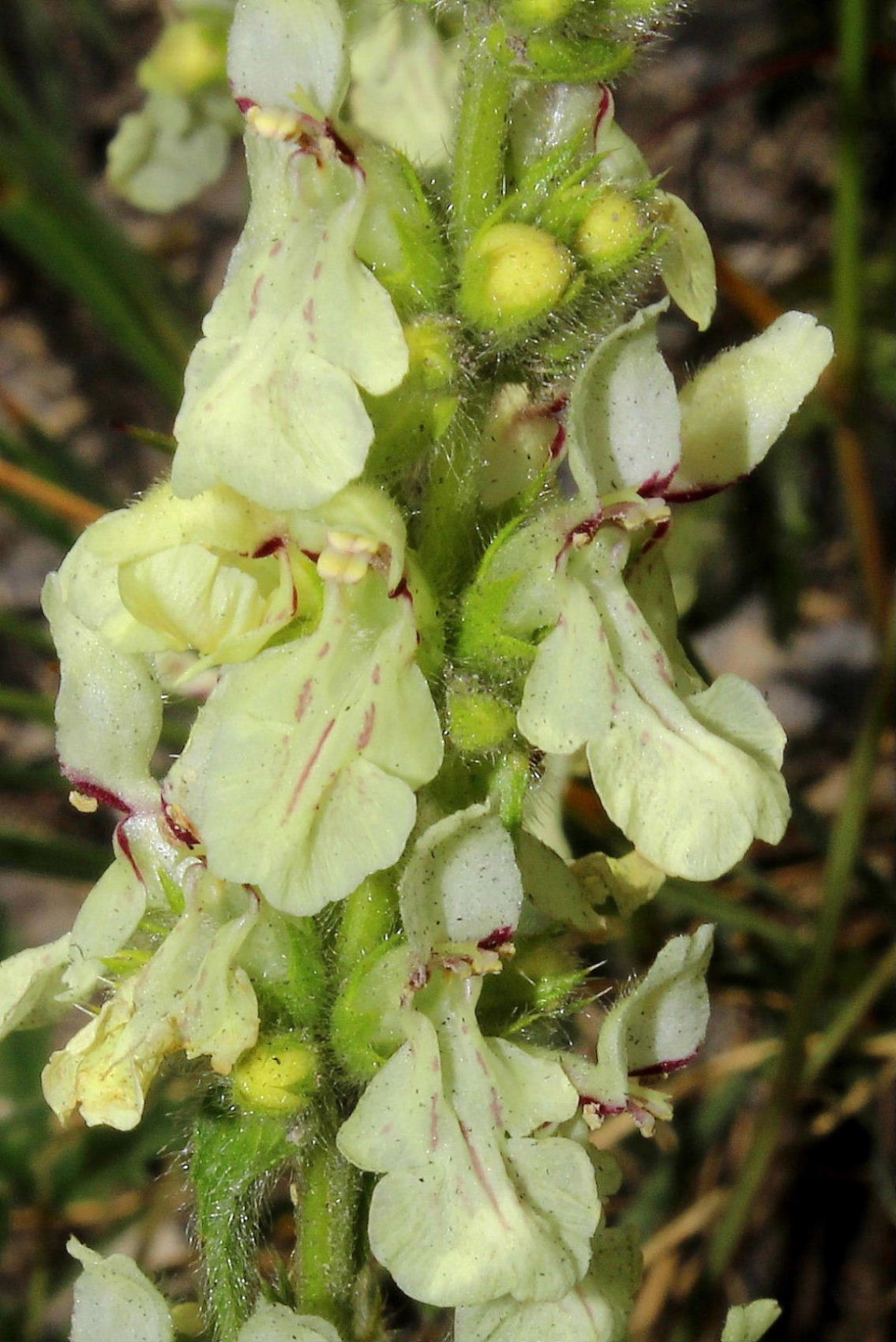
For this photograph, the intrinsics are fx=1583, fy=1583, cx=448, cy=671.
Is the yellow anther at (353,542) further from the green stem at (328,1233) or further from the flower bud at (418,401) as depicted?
the green stem at (328,1233)

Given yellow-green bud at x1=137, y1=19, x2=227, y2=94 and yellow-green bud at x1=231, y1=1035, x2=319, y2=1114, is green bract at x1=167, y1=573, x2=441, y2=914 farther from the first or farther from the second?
yellow-green bud at x1=137, y1=19, x2=227, y2=94

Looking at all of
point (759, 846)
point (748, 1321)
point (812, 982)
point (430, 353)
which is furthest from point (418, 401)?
point (759, 846)

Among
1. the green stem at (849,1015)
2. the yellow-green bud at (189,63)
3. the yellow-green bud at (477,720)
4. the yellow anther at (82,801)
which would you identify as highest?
the yellow-green bud at (477,720)

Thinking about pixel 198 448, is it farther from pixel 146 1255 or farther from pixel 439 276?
pixel 146 1255

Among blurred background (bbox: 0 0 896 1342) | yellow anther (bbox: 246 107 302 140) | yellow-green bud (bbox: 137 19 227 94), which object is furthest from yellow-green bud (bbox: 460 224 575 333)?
yellow-green bud (bbox: 137 19 227 94)

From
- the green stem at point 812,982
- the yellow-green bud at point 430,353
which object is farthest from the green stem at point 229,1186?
the green stem at point 812,982
